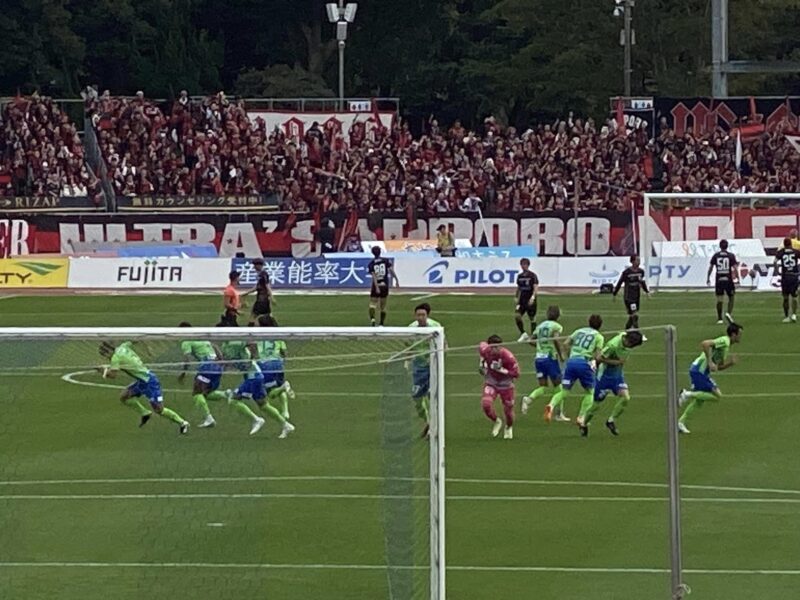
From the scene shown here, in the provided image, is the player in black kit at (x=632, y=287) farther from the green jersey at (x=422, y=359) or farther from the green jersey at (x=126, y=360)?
the green jersey at (x=422, y=359)

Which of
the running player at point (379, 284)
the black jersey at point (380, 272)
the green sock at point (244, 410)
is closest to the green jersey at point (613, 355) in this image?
the green sock at point (244, 410)

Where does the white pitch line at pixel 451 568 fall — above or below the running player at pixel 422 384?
below

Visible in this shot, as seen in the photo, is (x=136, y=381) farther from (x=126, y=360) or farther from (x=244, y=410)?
(x=244, y=410)

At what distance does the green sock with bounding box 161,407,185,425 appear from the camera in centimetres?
1561

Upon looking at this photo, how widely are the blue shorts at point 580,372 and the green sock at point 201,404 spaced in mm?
7948

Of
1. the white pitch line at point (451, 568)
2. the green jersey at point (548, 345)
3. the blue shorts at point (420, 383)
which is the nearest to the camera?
the blue shorts at point (420, 383)

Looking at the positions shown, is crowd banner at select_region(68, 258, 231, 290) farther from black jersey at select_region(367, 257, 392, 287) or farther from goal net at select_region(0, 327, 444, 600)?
goal net at select_region(0, 327, 444, 600)

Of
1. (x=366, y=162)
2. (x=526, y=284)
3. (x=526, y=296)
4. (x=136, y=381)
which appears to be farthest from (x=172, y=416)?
(x=366, y=162)

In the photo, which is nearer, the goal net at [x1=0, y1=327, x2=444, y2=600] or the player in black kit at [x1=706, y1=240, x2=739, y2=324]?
the goal net at [x1=0, y1=327, x2=444, y2=600]

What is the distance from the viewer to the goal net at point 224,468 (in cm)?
1340

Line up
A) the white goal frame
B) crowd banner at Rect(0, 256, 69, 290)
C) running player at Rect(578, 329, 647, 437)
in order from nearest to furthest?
running player at Rect(578, 329, 647, 437)
the white goal frame
crowd banner at Rect(0, 256, 69, 290)

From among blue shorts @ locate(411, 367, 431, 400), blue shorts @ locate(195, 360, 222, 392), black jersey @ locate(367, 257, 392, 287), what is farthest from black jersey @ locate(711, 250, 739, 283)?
blue shorts @ locate(411, 367, 431, 400)

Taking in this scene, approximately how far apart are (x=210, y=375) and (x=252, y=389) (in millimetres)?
1759

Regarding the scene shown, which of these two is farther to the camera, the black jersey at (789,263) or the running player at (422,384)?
the black jersey at (789,263)
